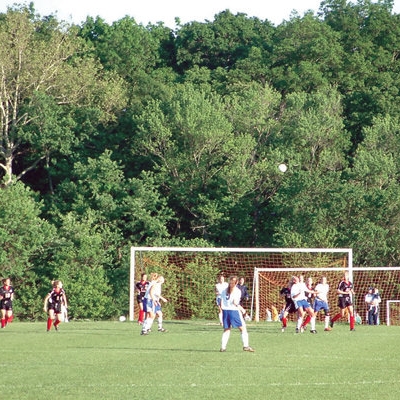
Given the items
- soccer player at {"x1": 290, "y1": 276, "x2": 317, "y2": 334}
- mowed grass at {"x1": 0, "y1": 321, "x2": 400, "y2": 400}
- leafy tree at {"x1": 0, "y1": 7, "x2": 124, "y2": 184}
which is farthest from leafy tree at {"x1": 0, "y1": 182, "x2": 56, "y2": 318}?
soccer player at {"x1": 290, "y1": 276, "x2": 317, "y2": 334}

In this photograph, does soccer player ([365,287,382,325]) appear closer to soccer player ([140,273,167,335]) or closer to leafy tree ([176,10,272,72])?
soccer player ([140,273,167,335])

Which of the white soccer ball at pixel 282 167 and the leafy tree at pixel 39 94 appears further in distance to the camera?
the leafy tree at pixel 39 94

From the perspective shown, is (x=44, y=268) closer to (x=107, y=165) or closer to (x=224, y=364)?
(x=107, y=165)

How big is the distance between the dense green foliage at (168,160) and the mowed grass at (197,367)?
27.0 meters

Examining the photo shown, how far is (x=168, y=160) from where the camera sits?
57.9 metres

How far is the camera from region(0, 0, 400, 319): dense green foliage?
53.4 m

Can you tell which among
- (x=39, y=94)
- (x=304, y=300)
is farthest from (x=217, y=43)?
(x=304, y=300)

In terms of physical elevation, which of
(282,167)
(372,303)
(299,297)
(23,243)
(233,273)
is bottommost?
(372,303)

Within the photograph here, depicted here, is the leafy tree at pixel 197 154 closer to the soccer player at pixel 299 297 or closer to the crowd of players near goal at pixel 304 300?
the crowd of players near goal at pixel 304 300

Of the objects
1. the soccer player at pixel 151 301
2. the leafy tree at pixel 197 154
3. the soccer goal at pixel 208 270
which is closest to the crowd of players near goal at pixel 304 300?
the soccer player at pixel 151 301

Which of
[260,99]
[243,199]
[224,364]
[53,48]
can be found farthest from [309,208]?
[224,364]

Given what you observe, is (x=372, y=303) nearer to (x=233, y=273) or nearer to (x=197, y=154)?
(x=233, y=273)

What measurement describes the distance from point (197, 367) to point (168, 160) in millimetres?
41144

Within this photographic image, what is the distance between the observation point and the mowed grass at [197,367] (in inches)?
539
